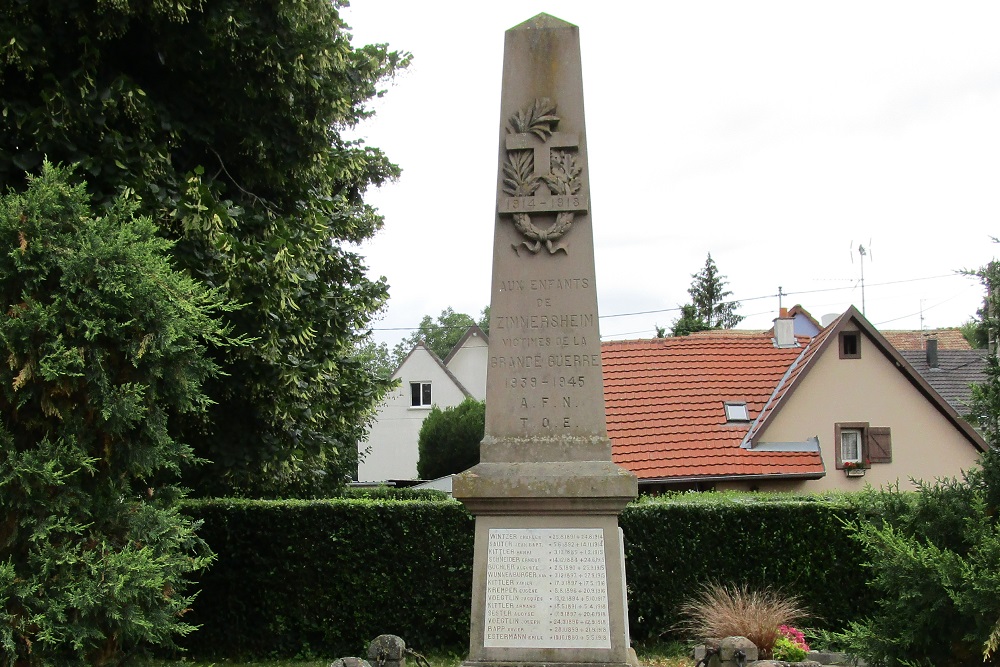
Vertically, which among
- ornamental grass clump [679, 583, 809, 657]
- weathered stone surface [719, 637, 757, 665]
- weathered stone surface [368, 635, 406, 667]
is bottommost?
ornamental grass clump [679, 583, 809, 657]

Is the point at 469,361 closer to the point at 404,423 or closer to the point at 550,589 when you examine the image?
the point at 404,423

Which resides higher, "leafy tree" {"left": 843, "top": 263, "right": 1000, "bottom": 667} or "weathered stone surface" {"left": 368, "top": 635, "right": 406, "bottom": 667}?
"leafy tree" {"left": 843, "top": 263, "right": 1000, "bottom": 667}

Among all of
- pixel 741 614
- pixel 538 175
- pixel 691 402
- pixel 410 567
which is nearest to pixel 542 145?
pixel 538 175

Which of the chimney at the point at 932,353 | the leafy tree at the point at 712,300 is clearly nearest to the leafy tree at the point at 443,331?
the leafy tree at the point at 712,300

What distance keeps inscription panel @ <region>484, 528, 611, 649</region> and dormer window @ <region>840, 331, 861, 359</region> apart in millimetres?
16483

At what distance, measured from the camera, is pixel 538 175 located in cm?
728

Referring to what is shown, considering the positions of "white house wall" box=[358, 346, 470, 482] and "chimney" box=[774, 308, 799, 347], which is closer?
"chimney" box=[774, 308, 799, 347]

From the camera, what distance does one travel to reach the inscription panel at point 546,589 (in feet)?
21.6

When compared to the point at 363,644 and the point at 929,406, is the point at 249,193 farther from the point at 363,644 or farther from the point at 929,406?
the point at 929,406

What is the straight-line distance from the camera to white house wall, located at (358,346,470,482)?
1892 inches

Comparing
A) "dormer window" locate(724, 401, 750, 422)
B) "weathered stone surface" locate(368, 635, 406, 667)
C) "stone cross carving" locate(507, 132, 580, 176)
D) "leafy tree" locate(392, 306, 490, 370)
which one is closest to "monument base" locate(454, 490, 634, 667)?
"weathered stone surface" locate(368, 635, 406, 667)

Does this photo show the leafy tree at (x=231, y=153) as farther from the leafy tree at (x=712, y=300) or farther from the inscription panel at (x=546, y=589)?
the leafy tree at (x=712, y=300)

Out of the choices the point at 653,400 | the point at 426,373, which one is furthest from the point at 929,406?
the point at 426,373

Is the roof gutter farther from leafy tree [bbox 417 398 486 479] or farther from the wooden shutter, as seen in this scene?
leafy tree [bbox 417 398 486 479]
